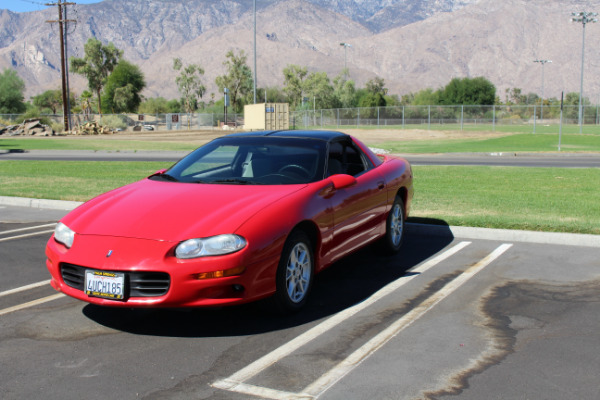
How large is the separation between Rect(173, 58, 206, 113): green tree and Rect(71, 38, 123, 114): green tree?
62.4 ft

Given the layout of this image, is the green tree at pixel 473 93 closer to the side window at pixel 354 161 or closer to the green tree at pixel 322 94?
the green tree at pixel 322 94

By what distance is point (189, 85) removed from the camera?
393ft

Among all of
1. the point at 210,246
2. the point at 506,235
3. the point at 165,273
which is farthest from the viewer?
the point at 506,235

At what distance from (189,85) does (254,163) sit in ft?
384

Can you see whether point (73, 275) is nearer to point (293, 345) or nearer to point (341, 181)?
point (293, 345)

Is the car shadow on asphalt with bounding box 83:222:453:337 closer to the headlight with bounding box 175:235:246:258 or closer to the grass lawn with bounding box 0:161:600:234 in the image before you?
the headlight with bounding box 175:235:246:258

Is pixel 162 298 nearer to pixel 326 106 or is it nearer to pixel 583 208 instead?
pixel 583 208

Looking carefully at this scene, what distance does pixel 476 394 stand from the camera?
3.84m

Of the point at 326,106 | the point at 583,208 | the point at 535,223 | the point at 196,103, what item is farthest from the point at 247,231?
the point at 196,103

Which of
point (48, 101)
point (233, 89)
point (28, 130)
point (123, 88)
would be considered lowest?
point (28, 130)

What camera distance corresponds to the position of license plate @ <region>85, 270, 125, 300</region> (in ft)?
15.3

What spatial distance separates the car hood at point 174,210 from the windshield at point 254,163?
272 millimetres

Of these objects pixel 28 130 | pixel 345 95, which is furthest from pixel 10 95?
pixel 345 95

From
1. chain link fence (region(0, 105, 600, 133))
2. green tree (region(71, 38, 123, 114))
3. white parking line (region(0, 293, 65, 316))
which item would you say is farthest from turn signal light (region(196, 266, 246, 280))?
green tree (region(71, 38, 123, 114))
